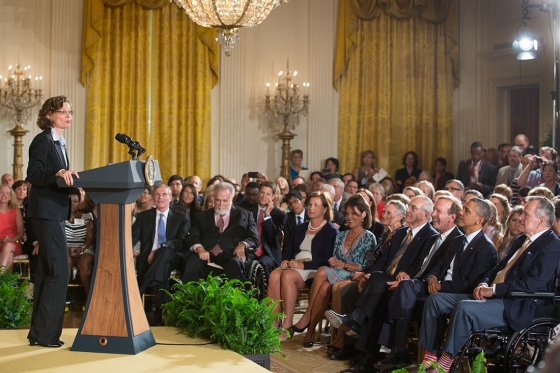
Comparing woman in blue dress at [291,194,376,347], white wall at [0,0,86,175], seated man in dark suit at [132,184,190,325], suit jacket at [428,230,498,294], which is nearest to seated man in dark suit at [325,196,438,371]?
woman in blue dress at [291,194,376,347]

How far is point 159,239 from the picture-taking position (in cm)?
737

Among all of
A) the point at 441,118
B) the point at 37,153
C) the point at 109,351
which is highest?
the point at 441,118

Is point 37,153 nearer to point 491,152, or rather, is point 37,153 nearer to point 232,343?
point 232,343

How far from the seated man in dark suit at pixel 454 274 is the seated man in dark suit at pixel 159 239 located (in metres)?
2.52

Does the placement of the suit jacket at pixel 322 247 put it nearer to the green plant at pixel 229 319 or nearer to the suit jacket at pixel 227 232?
the suit jacket at pixel 227 232

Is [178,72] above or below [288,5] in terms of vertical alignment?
below

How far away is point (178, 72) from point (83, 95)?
1457mm

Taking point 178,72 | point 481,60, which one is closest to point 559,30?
point 481,60

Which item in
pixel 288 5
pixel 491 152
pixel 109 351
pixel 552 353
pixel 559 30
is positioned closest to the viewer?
pixel 552 353

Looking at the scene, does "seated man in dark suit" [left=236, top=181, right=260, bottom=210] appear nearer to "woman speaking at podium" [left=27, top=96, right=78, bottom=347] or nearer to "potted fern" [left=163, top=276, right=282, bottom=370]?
"potted fern" [left=163, top=276, right=282, bottom=370]

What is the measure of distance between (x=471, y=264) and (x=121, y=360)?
235 centimetres

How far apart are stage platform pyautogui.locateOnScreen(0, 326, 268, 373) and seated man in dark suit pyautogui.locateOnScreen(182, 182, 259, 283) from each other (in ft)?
7.58

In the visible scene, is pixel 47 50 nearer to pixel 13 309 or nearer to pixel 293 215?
pixel 293 215

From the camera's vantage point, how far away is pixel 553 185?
327 inches
